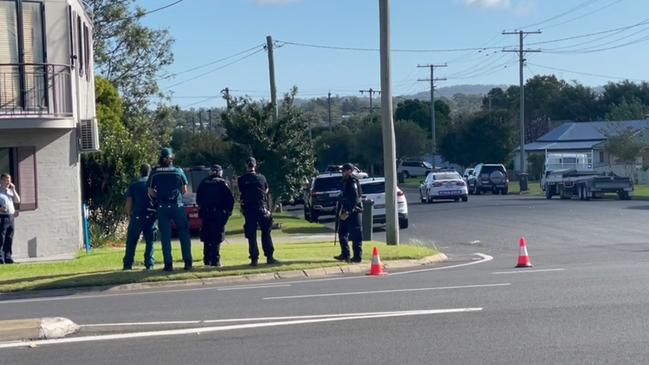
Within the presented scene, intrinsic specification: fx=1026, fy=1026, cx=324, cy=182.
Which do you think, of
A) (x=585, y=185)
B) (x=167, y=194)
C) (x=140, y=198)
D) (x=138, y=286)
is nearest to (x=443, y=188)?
(x=585, y=185)

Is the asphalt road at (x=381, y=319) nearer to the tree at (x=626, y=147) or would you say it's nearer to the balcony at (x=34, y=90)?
the balcony at (x=34, y=90)

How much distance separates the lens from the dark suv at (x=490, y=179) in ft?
211

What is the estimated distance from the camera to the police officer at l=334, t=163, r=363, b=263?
1883cm

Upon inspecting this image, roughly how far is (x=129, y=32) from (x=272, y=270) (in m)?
35.7

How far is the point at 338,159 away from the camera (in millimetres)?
102000

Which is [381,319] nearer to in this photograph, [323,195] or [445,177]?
[323,195]

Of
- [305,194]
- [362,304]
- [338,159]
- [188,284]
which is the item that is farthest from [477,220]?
Result: [338,159]

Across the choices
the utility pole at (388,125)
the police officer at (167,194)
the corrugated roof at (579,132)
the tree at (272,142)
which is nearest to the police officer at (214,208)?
the police officer at (167,194)

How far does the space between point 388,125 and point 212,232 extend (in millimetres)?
6523

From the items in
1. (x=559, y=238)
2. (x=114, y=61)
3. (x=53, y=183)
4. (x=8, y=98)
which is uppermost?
→ (x=114, y=61)

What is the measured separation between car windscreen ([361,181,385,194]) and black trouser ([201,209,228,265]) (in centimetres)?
1522

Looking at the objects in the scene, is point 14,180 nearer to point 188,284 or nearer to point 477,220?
point 188,284

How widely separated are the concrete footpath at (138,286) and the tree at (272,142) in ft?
52.3

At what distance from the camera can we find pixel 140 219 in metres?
18.1
